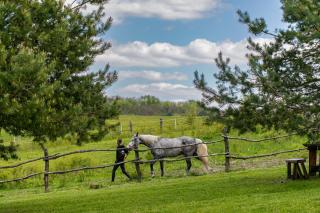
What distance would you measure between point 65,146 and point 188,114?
9243 millimetres

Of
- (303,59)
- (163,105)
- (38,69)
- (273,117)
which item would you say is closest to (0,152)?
(38,69)

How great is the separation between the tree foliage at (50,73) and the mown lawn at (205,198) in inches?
90.2

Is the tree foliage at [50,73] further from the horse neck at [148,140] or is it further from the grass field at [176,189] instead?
the horse neck at [148,140]

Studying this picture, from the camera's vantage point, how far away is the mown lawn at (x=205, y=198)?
34.4 feet

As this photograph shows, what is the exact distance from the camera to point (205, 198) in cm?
1234

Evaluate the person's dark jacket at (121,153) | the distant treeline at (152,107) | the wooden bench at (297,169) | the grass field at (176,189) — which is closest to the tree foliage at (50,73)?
the grass field at (176,189)

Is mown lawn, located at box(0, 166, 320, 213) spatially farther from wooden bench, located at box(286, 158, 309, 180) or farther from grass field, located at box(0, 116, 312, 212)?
wooden bench, located at box(286, 158, 309, 180)

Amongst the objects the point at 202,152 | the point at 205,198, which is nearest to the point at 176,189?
the point at 205,198

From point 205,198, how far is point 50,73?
16.3 feet

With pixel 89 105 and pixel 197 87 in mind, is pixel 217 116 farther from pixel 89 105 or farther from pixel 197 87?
pixel 89 105

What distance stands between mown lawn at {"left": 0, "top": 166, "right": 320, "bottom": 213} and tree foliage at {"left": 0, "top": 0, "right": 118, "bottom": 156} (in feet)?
7.51

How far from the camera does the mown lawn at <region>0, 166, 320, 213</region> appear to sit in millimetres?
10500

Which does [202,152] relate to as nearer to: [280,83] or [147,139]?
[147,139]

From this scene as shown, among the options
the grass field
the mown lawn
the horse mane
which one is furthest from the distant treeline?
the mown lawn
